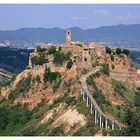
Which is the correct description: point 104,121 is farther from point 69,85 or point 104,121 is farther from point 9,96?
point 9,96

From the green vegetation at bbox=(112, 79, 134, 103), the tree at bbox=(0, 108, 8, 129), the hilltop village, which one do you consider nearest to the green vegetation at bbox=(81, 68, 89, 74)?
the hilltop village

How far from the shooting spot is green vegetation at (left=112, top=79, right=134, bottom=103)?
55959mm

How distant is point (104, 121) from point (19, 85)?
13057 millimetres

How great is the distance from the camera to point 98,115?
47.5 meters

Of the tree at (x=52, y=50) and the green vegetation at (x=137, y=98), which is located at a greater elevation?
the tree at (x=52, y=50)

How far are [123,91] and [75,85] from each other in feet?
16.9

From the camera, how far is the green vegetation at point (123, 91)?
2203 inches

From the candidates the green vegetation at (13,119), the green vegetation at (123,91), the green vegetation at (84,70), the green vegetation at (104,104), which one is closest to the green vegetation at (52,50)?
the green vegetation at (84,70)

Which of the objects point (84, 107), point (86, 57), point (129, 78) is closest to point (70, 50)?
point (86, 57)

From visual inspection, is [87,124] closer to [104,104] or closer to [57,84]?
[104,104]

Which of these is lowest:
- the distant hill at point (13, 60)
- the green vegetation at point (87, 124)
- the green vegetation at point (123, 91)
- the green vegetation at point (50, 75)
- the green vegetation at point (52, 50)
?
the distant hill at point (13, 60)

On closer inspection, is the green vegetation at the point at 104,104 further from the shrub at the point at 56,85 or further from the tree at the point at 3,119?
the tree at the point at 3,119

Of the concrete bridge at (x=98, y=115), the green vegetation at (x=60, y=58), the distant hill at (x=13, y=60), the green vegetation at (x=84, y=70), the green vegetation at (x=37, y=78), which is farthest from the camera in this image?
the distant hill at (x=13, y=60)

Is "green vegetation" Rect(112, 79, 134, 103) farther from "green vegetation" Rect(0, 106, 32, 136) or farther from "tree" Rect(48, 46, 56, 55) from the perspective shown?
"green vegetation" Rect(0, 106, 32, 136)
